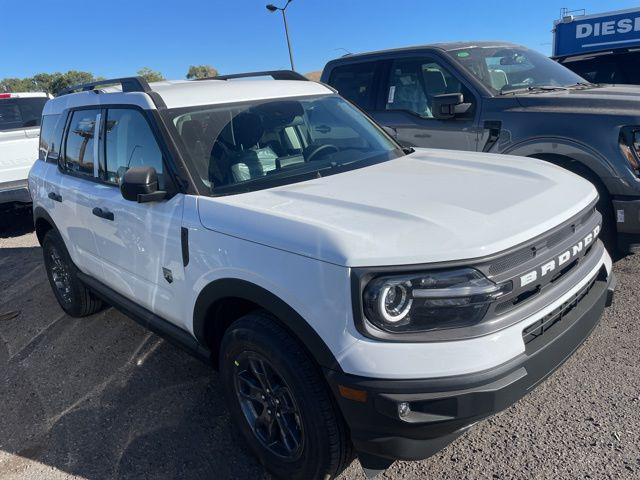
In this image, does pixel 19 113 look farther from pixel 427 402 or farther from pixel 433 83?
pixel 427 402

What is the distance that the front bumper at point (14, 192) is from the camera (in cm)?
708

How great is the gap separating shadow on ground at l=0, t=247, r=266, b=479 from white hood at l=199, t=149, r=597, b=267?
125 cm

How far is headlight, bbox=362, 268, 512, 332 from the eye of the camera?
6.24 feet

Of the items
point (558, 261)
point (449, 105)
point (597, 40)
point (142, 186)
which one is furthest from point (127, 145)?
point (597, 40)

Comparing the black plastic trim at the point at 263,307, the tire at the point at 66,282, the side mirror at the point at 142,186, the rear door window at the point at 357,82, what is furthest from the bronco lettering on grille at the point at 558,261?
the rear door window at the point at 357,82

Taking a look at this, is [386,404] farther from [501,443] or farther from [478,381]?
[501,443]

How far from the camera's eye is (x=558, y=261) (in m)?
2.21

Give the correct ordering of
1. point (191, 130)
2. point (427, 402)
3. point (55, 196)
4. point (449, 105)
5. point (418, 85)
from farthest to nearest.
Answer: point (418, 85) < point (449, 105) < point (55, 196) < point (191, 130) < point (427, 402)

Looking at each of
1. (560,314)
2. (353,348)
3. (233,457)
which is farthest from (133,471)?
(560,314)

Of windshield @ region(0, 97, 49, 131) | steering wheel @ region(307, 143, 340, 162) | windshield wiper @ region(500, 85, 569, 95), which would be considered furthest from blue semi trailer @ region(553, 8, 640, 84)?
windshield @ region(0, 97, 49, 131)

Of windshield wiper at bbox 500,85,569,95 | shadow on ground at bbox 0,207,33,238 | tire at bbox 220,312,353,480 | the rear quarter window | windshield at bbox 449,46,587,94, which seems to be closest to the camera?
tire at bbox 220,312,353,480

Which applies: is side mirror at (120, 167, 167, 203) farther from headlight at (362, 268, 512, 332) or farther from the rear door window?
the rear door window

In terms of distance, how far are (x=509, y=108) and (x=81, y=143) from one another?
3.54m

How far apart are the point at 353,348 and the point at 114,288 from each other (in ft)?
7.63
